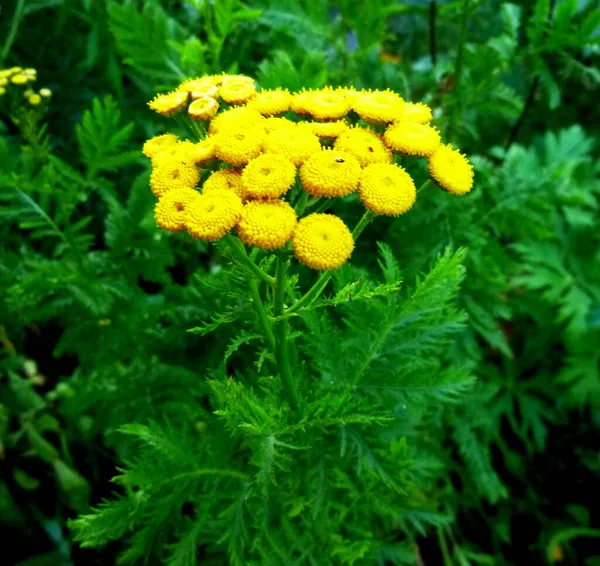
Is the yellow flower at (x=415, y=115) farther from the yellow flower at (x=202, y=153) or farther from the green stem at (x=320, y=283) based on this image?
the yellow flower at (x=202, y=153)

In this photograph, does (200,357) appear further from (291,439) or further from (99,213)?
(99,213)

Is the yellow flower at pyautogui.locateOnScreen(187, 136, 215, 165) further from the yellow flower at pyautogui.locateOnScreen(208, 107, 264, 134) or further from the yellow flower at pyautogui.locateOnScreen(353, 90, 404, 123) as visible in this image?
the yellow flower at pyautogui.locateOnScreen(353, 90, 404, 123)

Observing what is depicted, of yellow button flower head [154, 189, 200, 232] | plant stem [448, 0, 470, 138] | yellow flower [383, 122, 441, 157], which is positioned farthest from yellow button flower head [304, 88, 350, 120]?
plant stem [448, 0, 470, 138]

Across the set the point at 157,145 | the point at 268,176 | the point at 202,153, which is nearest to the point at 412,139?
the point at 268,176

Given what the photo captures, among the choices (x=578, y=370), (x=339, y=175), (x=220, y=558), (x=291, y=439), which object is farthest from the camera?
(x=578, y=370)

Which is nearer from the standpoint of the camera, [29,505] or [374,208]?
[374,208]

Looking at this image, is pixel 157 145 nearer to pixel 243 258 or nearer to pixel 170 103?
pixel 170 103

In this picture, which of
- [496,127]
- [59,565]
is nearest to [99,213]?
[59,565]
